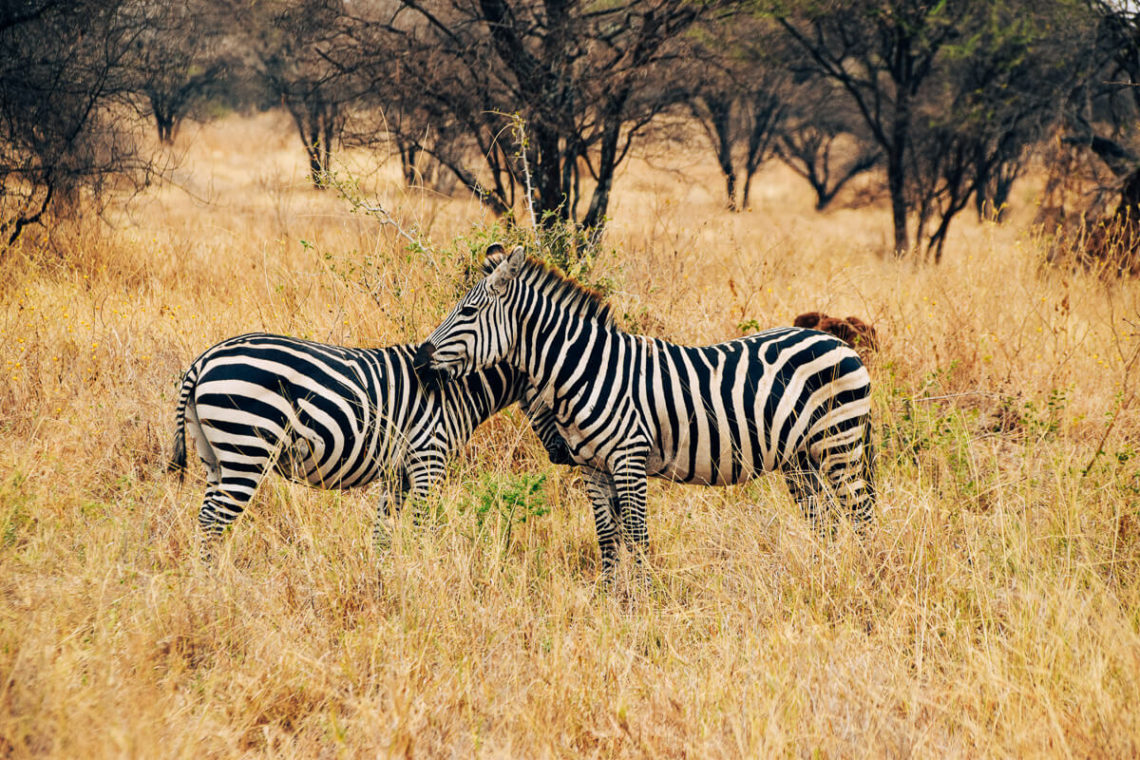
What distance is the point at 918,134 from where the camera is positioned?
51.3 feet

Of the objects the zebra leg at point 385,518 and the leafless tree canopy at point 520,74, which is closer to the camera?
the zebra leg at point 385,518

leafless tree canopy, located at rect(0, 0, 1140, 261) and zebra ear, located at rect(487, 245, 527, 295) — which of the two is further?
leafless tree canopy, located at rect(0, 0, 1140, 261)

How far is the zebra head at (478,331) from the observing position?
3.43 meters

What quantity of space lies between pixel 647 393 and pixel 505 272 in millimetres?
778

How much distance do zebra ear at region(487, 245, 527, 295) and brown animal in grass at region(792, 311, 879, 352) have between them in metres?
2.65

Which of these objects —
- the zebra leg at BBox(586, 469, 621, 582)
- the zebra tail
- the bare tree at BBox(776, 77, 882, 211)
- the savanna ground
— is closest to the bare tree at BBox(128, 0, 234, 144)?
the savanna ground

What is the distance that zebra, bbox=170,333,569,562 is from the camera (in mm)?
3223

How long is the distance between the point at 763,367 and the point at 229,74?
1890 centimetres

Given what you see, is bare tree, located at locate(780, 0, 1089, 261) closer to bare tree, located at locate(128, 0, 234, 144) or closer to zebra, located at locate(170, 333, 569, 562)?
bare tree, located at locate(128, 0, 234, 144)

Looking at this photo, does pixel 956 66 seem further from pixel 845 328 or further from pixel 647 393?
pixel 647 393

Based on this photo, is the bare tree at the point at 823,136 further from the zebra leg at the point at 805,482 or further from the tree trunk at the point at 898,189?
the zebra leg at the point at 805,482

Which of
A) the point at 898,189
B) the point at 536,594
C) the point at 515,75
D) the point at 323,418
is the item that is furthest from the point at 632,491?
the point at 898,189

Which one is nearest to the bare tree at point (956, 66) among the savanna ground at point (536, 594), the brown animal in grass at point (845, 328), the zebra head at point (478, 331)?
the brown animal in grass at point (845, 328)

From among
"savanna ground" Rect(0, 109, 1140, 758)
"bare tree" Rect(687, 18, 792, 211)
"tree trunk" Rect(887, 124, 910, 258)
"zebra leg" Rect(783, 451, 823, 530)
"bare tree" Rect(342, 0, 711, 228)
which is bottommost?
"savanna ground" Rect(0, 109, 1140, 758)
